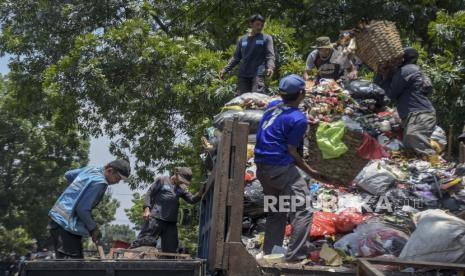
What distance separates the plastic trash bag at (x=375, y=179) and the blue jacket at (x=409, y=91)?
1.13 m

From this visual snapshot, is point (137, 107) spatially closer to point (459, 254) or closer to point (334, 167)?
point (334, 167)

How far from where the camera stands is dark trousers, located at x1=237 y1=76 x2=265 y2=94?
325 inches

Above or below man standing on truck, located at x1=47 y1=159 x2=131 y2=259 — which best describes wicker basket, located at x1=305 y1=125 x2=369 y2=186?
Answer: above

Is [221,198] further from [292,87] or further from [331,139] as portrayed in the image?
[331,139]

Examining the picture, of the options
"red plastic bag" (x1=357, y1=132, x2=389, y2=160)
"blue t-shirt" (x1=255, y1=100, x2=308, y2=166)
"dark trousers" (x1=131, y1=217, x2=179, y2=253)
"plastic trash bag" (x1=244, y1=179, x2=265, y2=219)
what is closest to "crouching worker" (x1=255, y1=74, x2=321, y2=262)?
"blue t-shirt" (x1=255, y1=100, x2=308, y2=166)

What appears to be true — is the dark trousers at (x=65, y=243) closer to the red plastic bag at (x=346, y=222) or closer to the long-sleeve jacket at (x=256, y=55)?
the red plastic bag at (x=346, y=222)

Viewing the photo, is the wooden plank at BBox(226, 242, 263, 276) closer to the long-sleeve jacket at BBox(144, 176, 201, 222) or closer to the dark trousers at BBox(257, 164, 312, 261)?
the dark trousers at BBox(257, 164, 312, 261)

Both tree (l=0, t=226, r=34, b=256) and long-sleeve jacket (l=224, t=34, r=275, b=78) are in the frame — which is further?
tree (l=0, t=226, r=34, b=256)

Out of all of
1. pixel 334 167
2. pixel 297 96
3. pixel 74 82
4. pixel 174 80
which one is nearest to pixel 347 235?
A: pixel 297 96

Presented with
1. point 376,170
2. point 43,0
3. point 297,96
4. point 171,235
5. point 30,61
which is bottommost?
point 171,235

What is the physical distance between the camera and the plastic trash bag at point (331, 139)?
620cm

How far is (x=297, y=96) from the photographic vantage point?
5.09 m

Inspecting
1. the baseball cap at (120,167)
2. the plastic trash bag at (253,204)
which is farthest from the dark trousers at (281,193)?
the baseball cap at (120,167)

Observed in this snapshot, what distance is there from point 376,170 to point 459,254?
2.30 m
